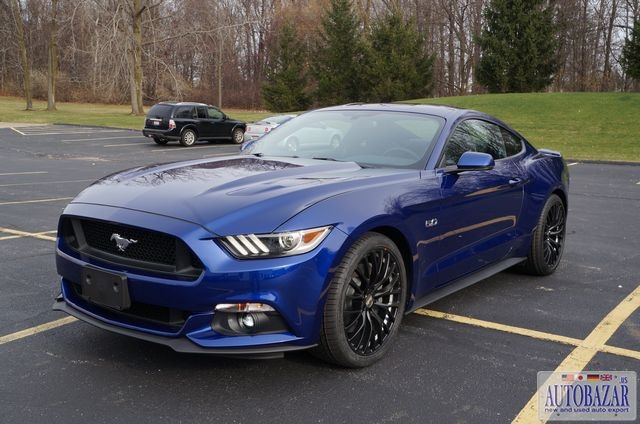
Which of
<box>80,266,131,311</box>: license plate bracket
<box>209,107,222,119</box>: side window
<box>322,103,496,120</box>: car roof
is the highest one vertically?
<box>209,107,222,119</box>: side window

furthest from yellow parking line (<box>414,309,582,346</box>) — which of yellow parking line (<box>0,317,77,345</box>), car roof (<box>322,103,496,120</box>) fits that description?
yellow parking line (<box>0,317,77,345</box>)

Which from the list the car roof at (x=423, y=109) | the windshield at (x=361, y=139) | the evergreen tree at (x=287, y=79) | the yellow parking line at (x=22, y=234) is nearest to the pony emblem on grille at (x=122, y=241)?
the windshield at (x=361, y=139)

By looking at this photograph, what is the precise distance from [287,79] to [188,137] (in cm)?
2438

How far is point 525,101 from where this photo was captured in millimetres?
29844

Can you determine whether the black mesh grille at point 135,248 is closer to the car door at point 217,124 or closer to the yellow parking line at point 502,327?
the yellow parking line at point 502,327

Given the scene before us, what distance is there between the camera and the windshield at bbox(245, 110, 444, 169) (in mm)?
4386

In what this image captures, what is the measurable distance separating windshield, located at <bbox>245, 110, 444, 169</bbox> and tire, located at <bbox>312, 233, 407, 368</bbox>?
0.89 meters

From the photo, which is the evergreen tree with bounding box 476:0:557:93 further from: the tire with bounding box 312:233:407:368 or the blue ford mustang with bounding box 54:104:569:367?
the tire with bounding box 312:233:407:368

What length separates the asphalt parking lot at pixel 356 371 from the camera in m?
3.06

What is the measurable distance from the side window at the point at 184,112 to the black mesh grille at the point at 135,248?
66.7 feet

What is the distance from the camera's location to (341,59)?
4369 centimetres

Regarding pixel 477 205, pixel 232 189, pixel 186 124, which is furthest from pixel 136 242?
pixel 186 124

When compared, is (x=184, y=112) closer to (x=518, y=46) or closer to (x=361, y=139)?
(x=361, y=139)

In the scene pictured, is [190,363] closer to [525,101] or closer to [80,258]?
[80,258]
